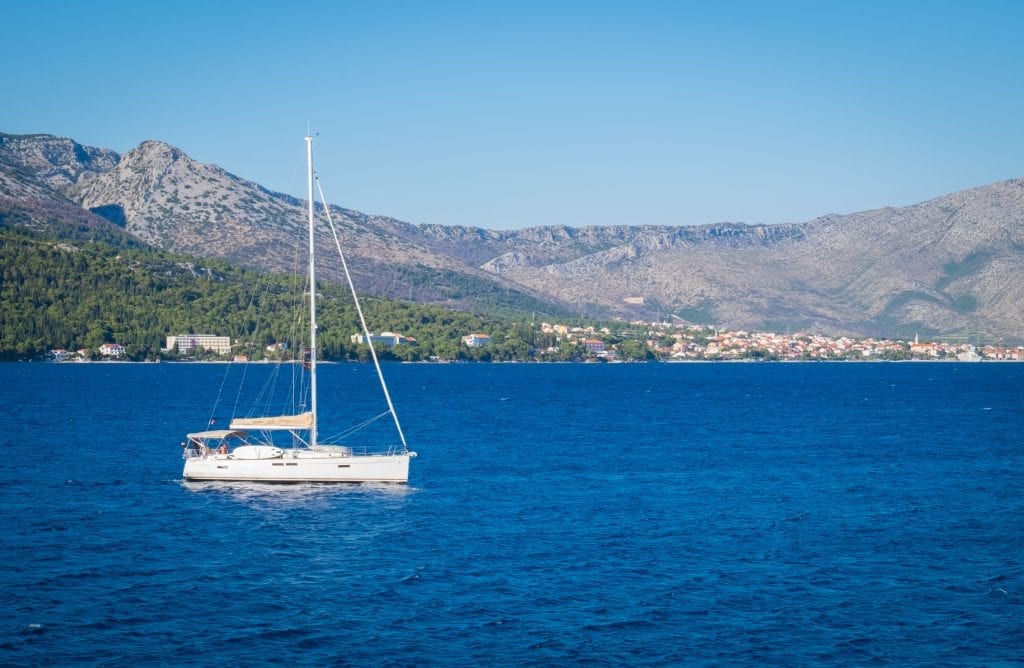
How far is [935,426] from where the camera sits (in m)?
96.9

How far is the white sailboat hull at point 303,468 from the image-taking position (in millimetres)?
54031

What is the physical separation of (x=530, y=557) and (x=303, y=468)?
17318mm

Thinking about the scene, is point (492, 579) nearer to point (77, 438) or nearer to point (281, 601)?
point (281, 601)

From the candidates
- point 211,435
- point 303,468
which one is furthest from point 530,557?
point 211,435

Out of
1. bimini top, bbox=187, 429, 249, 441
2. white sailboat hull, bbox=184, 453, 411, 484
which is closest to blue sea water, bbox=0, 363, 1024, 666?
white sailboat hull, bbox=184, 453, 411, 484

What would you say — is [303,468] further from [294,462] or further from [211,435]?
[211,435]

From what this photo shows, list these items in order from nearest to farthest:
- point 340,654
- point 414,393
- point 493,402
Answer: point 340,654
point 493,402
point 414,393

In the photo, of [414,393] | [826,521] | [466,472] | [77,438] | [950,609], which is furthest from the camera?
[414,393]

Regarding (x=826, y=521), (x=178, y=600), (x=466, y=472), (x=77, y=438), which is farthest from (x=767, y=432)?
(x=178, y=600)

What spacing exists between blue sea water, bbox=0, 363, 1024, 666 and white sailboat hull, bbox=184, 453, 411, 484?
2.21 feet

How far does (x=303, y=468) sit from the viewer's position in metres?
54.0

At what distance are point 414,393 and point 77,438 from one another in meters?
69.5

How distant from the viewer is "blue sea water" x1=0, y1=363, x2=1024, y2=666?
98.5 ft

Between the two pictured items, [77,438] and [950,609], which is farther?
[77,438]
